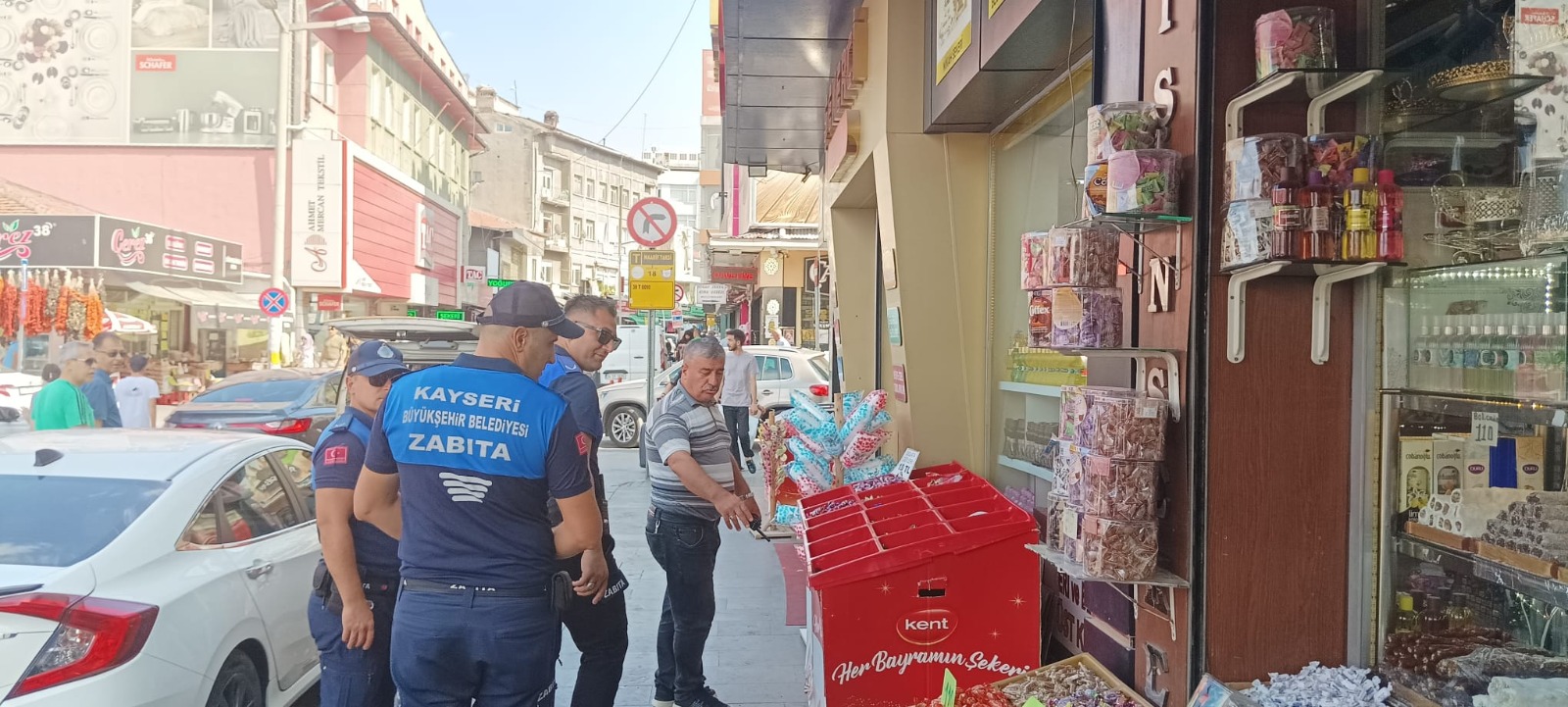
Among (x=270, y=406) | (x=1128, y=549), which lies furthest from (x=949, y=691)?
(x=270, y=406)

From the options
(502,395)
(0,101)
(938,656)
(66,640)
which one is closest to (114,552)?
(66,640)

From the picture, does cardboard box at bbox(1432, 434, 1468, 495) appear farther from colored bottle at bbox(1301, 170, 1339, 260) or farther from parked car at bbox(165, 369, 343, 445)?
parked car at bbox(165, 369, 343, 445)

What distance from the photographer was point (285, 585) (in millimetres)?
4445

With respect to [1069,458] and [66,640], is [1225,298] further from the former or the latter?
[66,640]

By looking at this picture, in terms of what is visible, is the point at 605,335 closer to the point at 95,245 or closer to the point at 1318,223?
the point at 1318,223

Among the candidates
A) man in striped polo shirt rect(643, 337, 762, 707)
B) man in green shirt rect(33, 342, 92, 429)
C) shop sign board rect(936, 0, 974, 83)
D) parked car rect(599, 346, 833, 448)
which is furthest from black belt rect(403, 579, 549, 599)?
parked car rect(599, 346, 833, 448)

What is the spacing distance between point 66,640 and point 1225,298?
370 centimetres

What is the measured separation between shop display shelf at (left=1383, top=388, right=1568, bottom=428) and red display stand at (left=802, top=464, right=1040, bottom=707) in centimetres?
150

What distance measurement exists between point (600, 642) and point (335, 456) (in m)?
1.26

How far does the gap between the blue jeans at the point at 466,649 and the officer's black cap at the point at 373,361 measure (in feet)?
3.62

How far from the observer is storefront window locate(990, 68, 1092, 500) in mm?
4516

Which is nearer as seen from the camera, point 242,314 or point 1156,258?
point 1156,258

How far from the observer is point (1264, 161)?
2418 millimetres

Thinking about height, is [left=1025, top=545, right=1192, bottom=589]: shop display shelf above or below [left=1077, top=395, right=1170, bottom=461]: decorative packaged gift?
below
